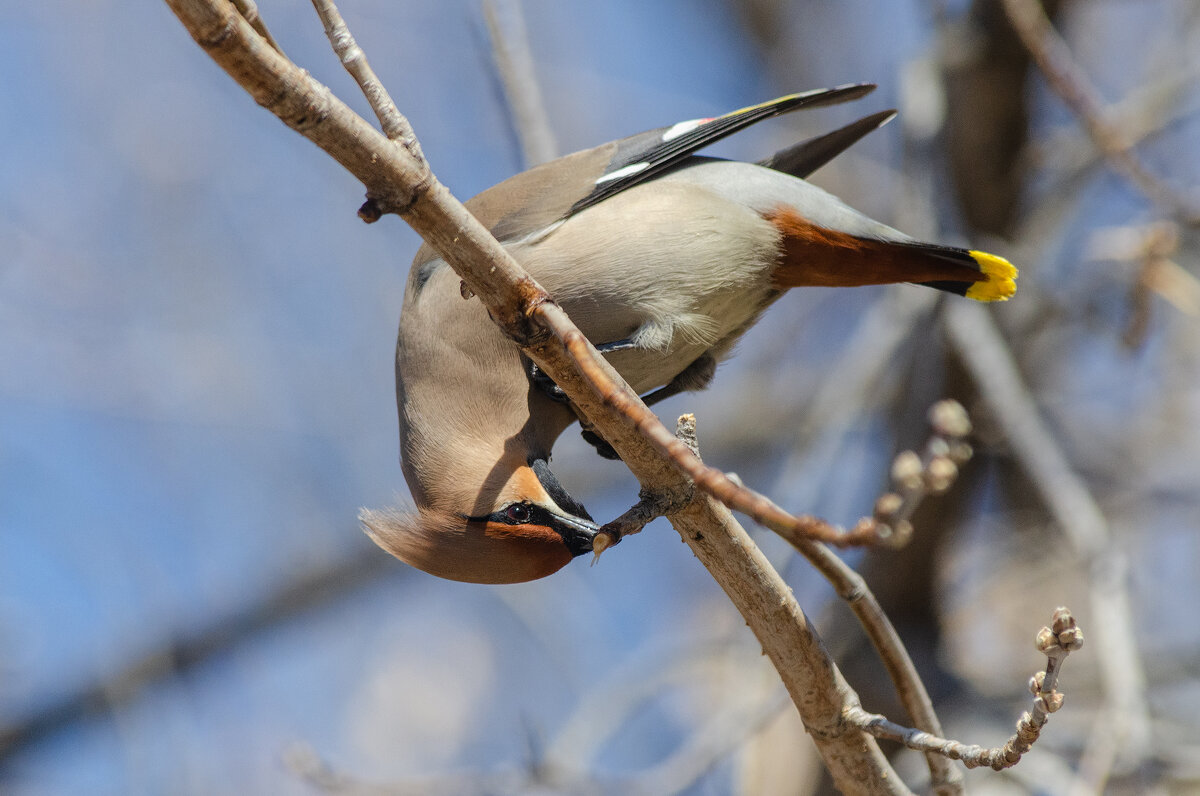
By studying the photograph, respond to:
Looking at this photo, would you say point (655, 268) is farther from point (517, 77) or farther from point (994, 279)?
point (517, 77)

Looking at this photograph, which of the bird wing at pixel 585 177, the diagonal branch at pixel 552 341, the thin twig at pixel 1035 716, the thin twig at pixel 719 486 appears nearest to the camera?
the thin twig at pixel 719 486

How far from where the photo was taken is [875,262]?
3275mm

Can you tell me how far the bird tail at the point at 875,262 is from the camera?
3236 millimetres

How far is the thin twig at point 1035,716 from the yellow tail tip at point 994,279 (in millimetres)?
1604

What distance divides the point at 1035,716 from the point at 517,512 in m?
1.49

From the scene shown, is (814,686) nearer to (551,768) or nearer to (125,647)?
(551,768)

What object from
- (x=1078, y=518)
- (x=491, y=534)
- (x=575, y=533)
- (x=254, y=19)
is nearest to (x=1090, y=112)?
(x=1078, y=518)

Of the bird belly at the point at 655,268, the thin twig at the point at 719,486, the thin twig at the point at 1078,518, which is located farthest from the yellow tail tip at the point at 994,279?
the thin twig at the point at 719,486

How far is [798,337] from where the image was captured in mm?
7414

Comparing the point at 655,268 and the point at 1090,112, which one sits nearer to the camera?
the point at 655,268

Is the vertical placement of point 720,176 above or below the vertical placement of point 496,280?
above

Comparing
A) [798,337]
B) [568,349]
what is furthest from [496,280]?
[798,337]

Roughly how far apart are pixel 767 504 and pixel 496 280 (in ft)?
2.22

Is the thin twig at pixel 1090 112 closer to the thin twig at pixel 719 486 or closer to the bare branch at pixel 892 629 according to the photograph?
the bare branch at pixel 892 629
